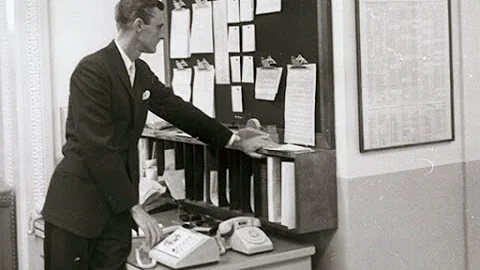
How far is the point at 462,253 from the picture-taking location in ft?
9.45

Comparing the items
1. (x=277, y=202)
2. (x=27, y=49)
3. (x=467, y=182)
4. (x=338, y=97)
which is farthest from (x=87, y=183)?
(x=467, y=182)

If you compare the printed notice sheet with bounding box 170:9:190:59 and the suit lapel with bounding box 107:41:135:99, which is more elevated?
the printed notice sheet with bounding box 170:9:190:59

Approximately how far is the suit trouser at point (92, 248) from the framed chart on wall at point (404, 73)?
2.88 feet

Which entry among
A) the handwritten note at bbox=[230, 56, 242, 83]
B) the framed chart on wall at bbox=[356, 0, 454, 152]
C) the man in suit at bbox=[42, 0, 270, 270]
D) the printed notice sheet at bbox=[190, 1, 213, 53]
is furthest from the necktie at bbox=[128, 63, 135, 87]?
the framed chart on wall at bbox=[356, 0, 454, 152]

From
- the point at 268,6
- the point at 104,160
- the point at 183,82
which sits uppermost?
the point at 268,6

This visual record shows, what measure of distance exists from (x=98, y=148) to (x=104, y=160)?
4 centimetres

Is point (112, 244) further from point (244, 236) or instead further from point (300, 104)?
point (300, 104)

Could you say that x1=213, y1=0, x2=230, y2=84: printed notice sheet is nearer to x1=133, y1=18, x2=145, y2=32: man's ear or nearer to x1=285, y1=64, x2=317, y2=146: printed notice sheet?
x1=285, y1=64, x2=317, y2=146: printed notice sheet

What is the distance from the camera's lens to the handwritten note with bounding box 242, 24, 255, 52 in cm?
293

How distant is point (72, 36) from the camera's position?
349 cm

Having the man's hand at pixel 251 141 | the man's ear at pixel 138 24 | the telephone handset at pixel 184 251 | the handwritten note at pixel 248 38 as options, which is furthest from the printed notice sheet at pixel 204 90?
the telephone handset at pixel 184 251

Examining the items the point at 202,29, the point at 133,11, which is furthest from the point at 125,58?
the point at 202,29

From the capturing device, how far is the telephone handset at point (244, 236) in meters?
2.50

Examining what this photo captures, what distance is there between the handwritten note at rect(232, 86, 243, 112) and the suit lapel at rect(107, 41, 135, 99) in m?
0.60
